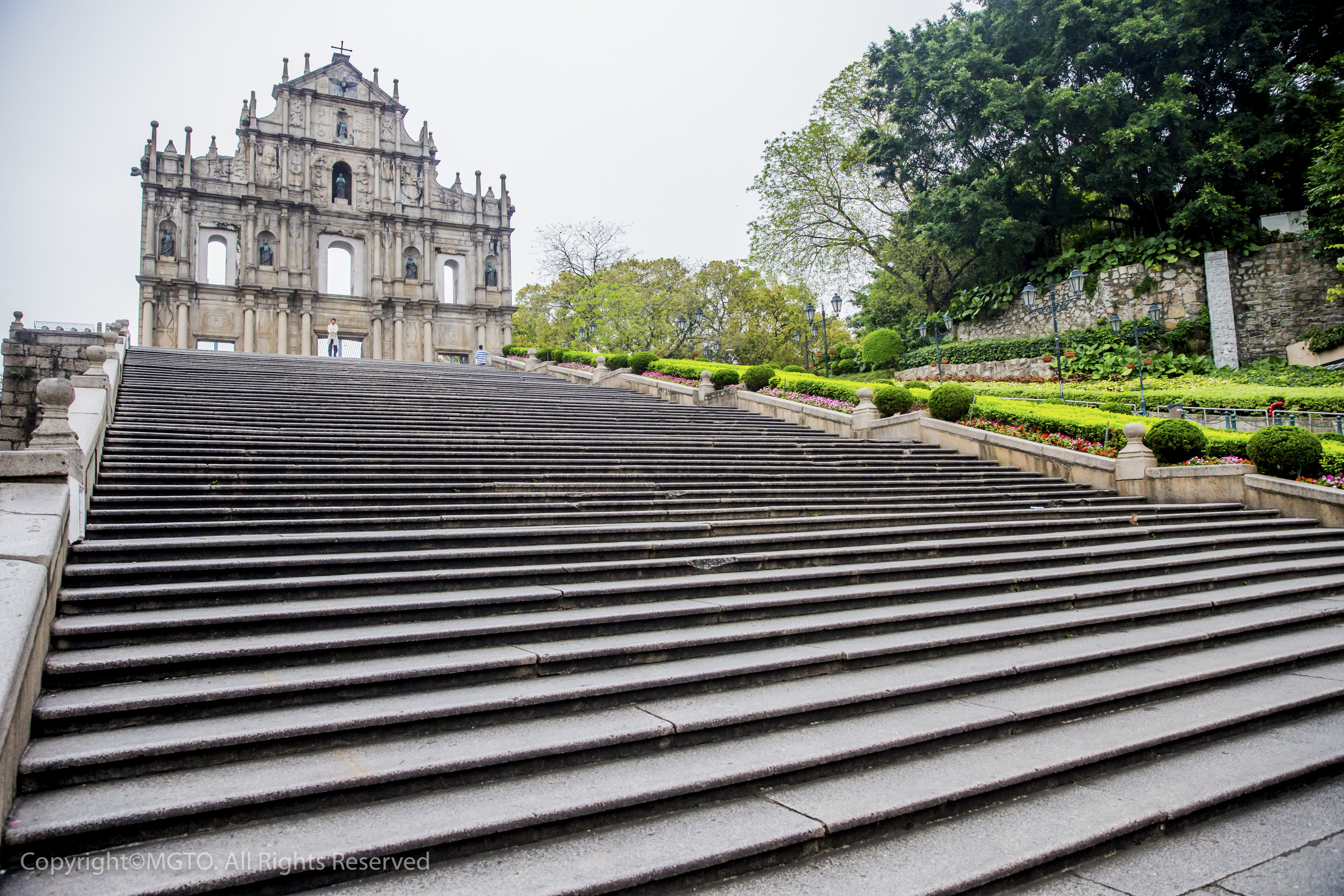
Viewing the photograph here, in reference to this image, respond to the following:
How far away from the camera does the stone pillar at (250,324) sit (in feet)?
122

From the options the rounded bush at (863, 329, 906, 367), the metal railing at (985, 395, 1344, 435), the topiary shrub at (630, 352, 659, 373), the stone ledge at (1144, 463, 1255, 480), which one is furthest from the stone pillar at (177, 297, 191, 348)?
the stone ledge at (1144, 463, 1255, 480)

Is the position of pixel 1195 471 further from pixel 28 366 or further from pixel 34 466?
pixel 28 366

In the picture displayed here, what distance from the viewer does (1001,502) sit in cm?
1030

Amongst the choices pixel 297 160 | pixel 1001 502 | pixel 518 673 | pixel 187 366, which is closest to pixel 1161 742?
pixel 518 673

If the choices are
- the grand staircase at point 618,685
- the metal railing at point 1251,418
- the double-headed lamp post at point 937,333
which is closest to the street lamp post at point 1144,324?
the double-headed lamp post at point 937,333

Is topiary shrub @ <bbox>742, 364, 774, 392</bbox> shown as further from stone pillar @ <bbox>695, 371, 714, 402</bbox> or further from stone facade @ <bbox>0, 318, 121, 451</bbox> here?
stone facade @ <bbox>0, 318, 121, 451</bbox>

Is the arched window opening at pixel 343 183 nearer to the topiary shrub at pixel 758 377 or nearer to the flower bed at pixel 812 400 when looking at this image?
the topiary shrub at pixel 758 377

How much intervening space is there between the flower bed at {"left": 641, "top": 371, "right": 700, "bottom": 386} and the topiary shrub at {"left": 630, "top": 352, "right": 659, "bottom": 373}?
133 millimetres

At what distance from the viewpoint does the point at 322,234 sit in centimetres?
3994

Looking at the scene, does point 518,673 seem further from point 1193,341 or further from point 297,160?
point 297,160

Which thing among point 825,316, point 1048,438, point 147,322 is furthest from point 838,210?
point 147,322

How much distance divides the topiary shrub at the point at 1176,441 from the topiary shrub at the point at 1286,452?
0.73 metres

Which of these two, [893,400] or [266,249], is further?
[266,249]

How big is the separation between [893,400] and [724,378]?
5.17m
